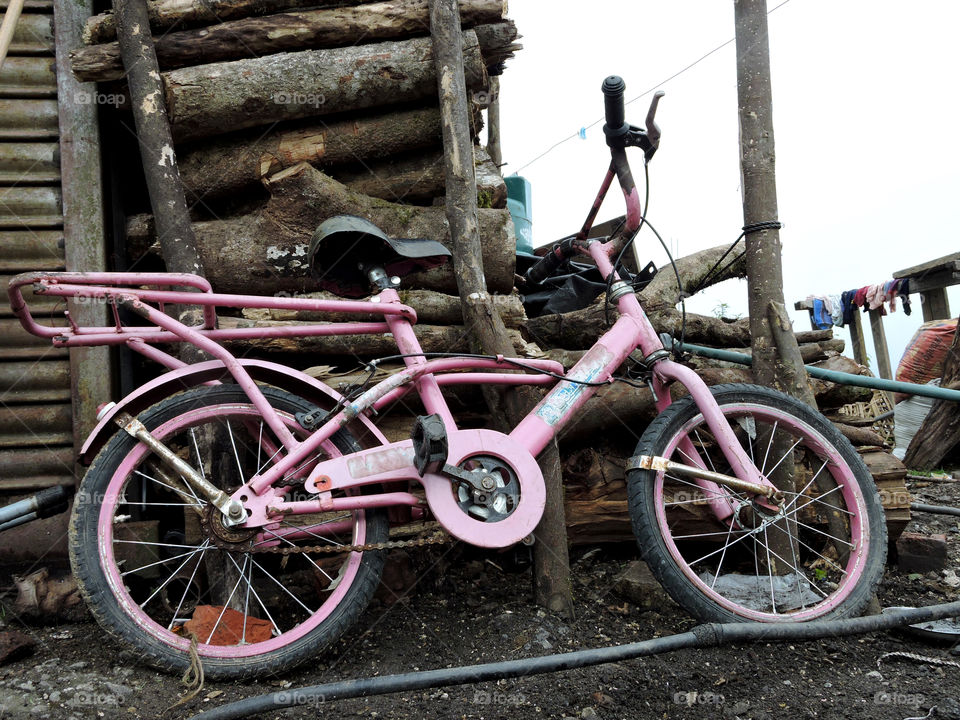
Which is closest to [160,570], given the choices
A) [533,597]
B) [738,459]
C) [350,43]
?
[533,597]

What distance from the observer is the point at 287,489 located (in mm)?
2441

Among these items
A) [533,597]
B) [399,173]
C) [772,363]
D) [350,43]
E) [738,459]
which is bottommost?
[533,597]

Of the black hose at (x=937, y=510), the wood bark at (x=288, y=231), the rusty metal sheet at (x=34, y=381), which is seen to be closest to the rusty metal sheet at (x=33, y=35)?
the wood bark at (x=288, y=231)

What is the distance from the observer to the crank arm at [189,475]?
2318mm

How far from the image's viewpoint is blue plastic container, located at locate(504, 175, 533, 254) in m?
6.12

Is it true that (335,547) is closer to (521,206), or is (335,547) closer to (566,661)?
(566,661)

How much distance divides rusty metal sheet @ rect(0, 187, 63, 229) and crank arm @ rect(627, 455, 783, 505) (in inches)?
129

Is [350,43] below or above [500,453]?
above

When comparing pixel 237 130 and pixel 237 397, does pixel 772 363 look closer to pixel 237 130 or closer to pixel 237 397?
pixel 237 397

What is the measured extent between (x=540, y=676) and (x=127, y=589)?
152 cm

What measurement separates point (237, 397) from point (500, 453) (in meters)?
1.03

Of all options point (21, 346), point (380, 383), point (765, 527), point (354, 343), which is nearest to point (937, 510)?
point (765, 527)

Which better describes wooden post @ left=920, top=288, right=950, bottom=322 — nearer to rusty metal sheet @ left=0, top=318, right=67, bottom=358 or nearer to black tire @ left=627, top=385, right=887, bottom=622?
black tire @ left=627, top=385, right=887, bottom=622

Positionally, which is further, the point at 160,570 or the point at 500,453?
the point at 160,570
